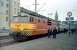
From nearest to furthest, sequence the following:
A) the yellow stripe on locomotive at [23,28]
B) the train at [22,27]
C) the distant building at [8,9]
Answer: the train at [22,27], the yellow stripe on locomotive at [23,28], the distant building at [8,9]

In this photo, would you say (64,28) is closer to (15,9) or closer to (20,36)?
(15,9)

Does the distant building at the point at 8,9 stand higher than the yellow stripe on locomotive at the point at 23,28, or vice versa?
the distant building at the point at 8,9

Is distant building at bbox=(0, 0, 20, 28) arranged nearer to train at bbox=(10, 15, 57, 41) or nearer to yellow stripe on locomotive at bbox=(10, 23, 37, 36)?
train at bbox=(10, 15, 57, 41)

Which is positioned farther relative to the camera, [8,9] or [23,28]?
[8,9]

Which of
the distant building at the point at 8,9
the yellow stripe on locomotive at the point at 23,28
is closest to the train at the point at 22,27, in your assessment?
the yellow stripe on locomotive at the point at 23,28

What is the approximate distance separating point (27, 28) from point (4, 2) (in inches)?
1288

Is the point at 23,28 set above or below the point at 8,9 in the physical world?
below

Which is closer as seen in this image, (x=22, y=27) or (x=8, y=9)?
(x=22, y=27)

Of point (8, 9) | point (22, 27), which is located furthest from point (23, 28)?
point (8, 9)

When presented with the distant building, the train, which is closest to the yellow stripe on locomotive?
the train

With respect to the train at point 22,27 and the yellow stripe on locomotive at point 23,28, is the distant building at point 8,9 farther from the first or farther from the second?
the yellow stripe on locomotive at point 23,28

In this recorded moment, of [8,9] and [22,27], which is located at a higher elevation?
[8,9]

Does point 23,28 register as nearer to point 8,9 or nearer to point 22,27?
point 22,27

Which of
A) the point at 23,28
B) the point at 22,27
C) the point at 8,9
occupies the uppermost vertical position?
the point at 8,9
